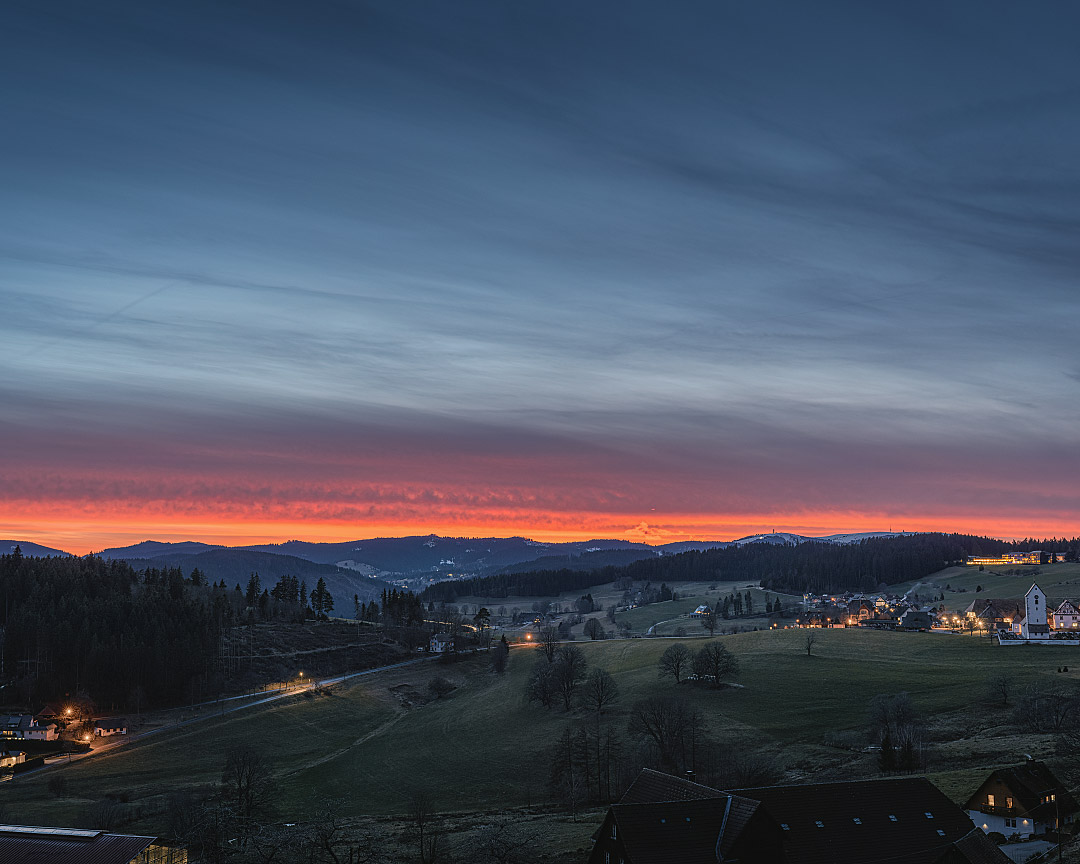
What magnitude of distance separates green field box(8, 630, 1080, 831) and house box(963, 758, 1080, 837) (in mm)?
4758

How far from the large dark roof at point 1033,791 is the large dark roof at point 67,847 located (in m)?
56.7

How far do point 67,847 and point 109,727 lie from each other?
306ft

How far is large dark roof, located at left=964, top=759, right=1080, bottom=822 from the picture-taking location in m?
59.3

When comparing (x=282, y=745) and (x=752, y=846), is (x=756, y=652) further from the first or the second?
(x=752, y=846)

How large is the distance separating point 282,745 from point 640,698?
49.8 meters

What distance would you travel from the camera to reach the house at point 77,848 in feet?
199

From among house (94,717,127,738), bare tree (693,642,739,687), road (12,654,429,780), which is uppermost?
bare tree (693,642,739,687)

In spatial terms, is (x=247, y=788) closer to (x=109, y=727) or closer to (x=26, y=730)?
(x=26, y=730)

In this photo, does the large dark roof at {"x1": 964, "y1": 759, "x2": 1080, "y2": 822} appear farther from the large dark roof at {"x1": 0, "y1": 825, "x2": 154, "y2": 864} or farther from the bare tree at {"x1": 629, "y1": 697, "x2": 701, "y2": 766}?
the large dark roof at {"x1": 0, "y1": 825, "x2": 154, "y2": 864}

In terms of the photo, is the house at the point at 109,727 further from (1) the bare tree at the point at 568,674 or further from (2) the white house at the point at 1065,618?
(2) the white house at the point at 1065,618

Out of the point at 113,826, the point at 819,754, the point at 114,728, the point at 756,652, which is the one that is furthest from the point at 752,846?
the point at 114,728

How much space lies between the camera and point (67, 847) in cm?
6119

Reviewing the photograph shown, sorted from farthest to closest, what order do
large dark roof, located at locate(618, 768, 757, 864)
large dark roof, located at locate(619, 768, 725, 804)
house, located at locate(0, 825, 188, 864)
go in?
house, located at locate(0, 825, 188, 864), large dark roof, located at locate(619, 768, 725, 804), large dark roof, located at locate(618, 768, 757, 864)

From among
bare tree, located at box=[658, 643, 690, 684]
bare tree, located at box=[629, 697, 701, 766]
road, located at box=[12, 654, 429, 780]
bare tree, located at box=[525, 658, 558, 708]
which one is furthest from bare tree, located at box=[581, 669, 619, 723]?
road, located at box=[12, 654, 429, 780]
